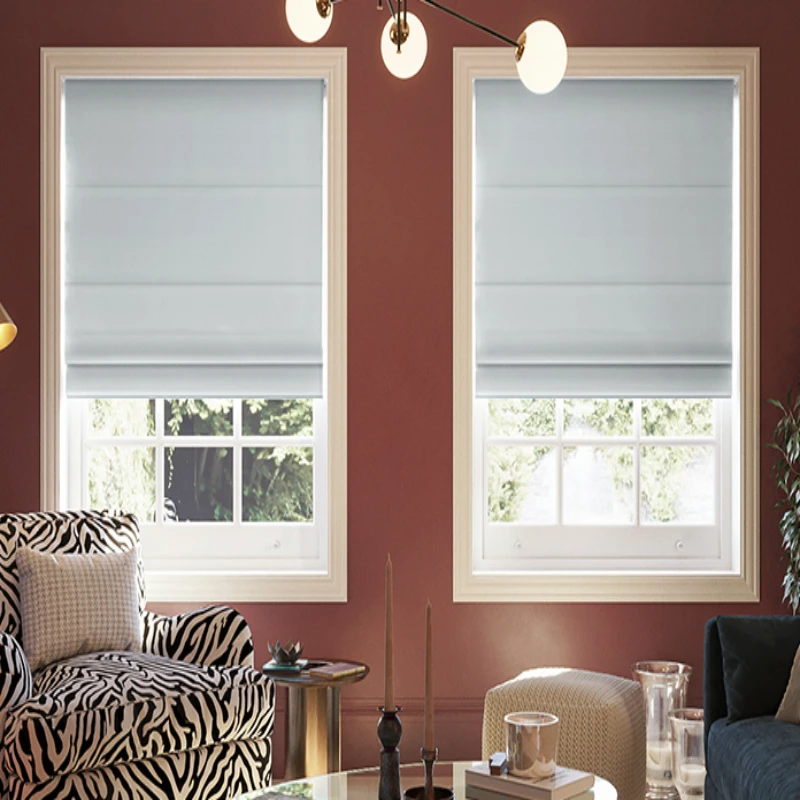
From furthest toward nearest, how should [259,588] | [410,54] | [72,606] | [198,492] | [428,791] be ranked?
[198,492]
[259,588]
[72,606]
[410,54]
[428,791]

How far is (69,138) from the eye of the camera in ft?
13.7

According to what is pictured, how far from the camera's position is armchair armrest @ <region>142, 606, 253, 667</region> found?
11.1ft

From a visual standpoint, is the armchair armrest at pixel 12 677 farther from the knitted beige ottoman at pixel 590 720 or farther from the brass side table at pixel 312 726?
the knitted beige ottoman at pixel 590 720

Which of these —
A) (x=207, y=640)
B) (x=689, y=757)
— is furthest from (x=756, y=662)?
(x=207, y=640)

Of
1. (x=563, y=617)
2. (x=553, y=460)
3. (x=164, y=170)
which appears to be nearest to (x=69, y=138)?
(x=164, y=170)

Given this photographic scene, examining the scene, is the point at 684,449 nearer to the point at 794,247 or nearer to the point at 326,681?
the point at 794,247

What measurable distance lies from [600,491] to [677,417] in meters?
0.47

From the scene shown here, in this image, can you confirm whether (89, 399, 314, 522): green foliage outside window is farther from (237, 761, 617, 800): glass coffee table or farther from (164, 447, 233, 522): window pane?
(237, 761, 617, 800): glass coffee table

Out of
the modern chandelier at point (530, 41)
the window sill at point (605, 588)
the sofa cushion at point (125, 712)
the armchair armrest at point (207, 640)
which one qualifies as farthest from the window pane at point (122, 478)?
the modern chandelier at point (530, 41)

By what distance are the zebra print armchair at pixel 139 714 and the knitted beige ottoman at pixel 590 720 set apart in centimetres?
79

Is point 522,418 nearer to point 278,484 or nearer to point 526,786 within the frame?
point 278,484

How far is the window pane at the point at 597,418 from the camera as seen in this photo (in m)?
4.31

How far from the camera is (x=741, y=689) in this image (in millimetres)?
3018

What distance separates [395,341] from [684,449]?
53.0 inches
